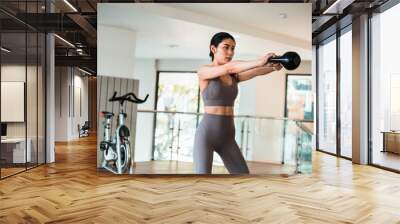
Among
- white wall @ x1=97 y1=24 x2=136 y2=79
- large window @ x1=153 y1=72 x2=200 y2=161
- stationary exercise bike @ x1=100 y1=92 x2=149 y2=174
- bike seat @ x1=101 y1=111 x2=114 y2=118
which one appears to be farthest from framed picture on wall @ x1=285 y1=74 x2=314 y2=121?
bike seat @ x1=101 y1=111 x2=114 y2=118

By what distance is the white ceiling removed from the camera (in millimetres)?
5395

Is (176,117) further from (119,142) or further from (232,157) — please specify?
(232,157)

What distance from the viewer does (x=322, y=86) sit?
9.71 meters

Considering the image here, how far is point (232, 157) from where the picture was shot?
549 centimetres

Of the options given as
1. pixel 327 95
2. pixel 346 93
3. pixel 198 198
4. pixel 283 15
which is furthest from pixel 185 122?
pixel 327 95

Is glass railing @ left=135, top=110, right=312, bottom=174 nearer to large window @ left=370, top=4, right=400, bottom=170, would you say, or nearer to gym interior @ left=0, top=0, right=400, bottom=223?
gym interior @ left=0, top=0, right=400, bottom=223

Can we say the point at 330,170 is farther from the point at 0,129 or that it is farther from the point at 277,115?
the point at 0,129

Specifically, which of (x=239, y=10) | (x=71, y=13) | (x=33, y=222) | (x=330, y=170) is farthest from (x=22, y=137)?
(x=330, y=170)

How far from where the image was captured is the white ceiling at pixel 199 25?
212 inches

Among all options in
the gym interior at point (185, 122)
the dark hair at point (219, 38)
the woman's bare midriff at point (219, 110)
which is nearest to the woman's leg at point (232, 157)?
the gym interior at point (185, 122)

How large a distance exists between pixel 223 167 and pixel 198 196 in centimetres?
122

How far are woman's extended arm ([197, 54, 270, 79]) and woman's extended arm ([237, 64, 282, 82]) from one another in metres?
0.06

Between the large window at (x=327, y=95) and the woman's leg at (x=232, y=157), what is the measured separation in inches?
164

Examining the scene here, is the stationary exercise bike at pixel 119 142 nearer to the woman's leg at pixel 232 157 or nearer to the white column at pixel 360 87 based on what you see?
the woman's leg at pixel 232 157
